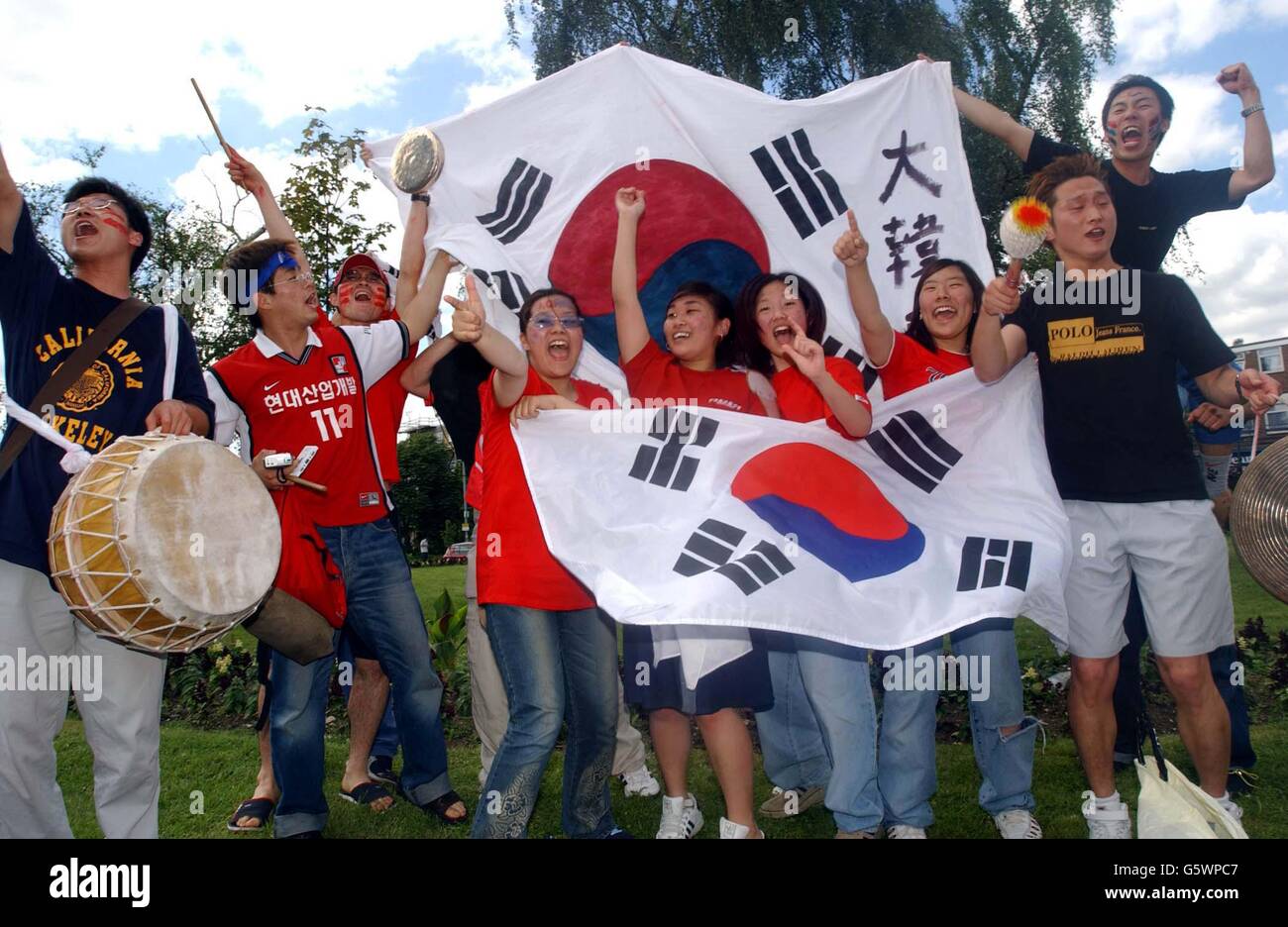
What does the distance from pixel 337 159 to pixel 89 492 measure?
7.54 meters

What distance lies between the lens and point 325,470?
402 centimetres

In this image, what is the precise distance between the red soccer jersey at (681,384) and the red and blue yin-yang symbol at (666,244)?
631mm

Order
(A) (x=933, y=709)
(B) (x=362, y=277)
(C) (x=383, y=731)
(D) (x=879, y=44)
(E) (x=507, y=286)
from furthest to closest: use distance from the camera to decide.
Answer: (D) (x=879, y=44) < (C) (x=383, y=731) < (B) (x=362, y=277) < (E) (x=507, y=286) < (A) (x=933, y=709)

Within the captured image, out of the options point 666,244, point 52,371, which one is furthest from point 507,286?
point 52,371

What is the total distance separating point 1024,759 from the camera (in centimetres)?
375

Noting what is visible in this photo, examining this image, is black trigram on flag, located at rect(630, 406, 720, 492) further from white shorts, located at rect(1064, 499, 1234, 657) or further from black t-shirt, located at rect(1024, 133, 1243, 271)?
black t-shirt, located at rect(1024, 133, 1243, 271)

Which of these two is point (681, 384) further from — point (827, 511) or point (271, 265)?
point (271, 265)

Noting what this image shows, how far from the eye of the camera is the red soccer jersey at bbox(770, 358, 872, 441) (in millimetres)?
3695

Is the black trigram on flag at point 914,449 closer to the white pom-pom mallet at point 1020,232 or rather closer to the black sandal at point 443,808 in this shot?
the white pom-pom mallet at point 1020,232

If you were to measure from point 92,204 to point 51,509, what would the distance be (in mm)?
1096

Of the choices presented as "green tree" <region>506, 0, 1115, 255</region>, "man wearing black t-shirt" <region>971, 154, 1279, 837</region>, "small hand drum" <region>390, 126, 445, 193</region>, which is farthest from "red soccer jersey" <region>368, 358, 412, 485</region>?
"green tree" <region>506, 0, 1115, 255</region>

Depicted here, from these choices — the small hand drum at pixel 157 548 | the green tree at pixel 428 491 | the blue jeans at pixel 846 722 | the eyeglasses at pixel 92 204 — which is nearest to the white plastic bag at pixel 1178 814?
the blue jeans at pixel 846 722

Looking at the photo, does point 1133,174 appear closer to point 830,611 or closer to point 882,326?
point 882,326

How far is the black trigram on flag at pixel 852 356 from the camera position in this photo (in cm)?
427
